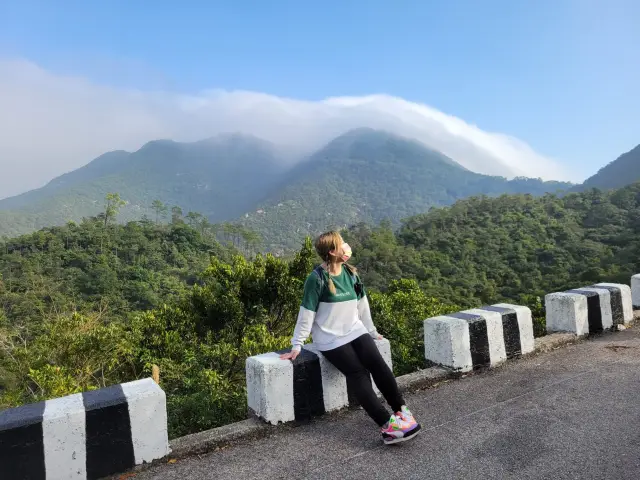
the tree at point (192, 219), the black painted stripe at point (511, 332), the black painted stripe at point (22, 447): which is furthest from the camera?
the tree at point (192, 219)

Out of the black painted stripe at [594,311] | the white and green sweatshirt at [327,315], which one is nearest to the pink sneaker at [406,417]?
the white and green sweatshirt at [327,315]

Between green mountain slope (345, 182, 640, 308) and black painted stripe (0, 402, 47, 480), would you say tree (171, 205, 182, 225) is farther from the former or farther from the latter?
black painted stripe (0, 402, 47, 480)

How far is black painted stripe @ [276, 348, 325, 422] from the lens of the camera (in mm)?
3139

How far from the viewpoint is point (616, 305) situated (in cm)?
539

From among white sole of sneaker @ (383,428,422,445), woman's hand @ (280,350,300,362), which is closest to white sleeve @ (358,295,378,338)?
woman's hand @ (280,350,300,362)

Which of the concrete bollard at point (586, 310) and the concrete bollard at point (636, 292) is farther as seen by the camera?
the concrete bollard at point (636, 292)

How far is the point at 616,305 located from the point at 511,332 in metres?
2.06

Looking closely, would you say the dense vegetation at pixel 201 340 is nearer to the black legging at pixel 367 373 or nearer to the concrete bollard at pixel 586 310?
the black legging at pixel 367 373

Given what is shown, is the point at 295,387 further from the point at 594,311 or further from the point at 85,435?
the point at 594,311

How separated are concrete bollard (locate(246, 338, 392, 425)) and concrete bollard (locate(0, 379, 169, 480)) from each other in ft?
2.22

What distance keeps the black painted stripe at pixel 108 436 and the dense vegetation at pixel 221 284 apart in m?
1.00

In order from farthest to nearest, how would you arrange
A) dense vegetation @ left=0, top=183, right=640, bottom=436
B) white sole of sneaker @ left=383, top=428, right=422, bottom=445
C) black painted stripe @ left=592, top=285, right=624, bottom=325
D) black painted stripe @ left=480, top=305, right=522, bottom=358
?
dense vegetation @ left=0, top=183, right=640, bottom=436 → black painted stripe @ left=592, top=285, right=624, bottom=325 → black painted stripe @ left=480, top=305, right=522, bottom=358 → white sole of sneaker @ left=383, top=428, right=422, bottom=445

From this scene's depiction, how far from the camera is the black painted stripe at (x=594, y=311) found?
5102 mm

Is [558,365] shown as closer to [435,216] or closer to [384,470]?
[384,470]
